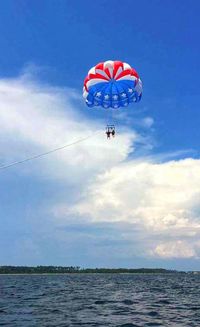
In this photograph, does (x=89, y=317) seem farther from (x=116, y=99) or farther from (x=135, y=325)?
(x=116, y=99)

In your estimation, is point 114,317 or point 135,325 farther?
point 114,317

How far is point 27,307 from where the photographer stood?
4197cm

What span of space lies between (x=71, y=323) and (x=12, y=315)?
6593 millimetres

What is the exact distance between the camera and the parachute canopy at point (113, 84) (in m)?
42.0

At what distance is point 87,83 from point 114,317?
19.4 m

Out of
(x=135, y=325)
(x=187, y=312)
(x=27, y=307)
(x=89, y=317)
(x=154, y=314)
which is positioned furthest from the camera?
(x=27, y=307)

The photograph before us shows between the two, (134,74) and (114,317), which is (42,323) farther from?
(134,74)

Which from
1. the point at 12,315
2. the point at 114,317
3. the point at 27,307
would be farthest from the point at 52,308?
the point at 114,317

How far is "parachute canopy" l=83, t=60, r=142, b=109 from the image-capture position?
42.0m

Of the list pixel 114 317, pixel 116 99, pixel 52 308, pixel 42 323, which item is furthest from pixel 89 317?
pixel 116 99

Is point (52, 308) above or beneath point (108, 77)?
beneath

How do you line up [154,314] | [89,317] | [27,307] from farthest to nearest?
[27,307], [154,314], [89,317]

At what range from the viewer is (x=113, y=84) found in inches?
1682

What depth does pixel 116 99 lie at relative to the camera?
42.1 m
